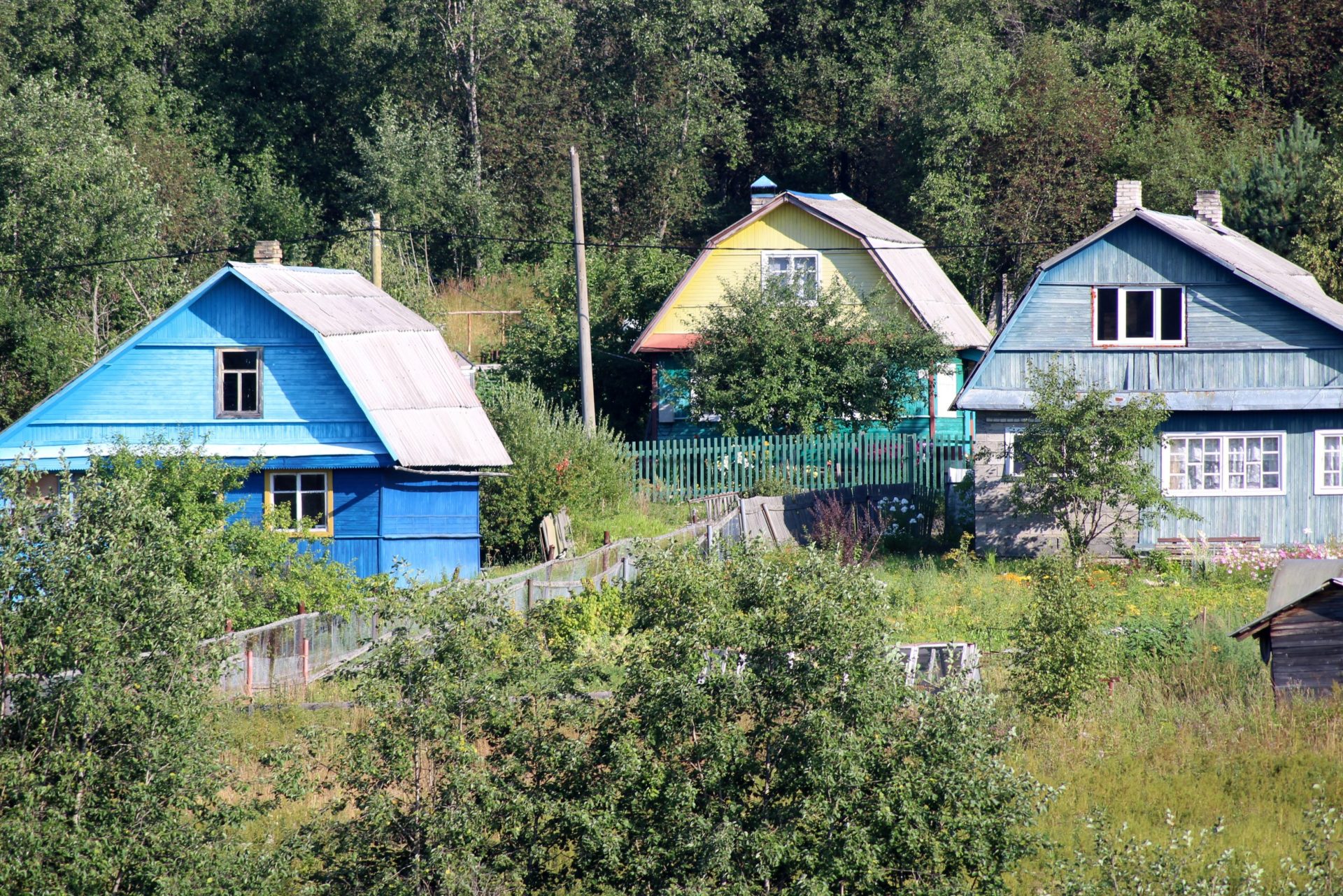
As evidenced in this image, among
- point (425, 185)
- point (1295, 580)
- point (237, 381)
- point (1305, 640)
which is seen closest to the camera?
point (1305, 640)

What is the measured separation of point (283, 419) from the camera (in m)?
22.3

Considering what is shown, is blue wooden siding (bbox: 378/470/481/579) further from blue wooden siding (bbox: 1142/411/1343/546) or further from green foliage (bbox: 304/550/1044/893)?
green foliage (bbox: 304/550/1044/893)

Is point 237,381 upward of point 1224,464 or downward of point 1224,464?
upward

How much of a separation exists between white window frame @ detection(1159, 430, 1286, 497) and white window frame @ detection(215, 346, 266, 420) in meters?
14.2

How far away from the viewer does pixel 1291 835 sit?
12.2m

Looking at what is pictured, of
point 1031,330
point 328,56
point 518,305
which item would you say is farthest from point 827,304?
point 328,56

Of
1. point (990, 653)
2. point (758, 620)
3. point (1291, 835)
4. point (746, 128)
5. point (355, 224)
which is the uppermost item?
point (746, 128)

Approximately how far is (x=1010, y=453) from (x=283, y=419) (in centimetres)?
1164

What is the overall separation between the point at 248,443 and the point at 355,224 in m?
24.8

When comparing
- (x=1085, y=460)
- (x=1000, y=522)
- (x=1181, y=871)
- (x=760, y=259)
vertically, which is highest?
(x=760, y=259)

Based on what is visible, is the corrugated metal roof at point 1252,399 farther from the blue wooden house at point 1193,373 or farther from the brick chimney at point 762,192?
the brick chimney at point 762,192

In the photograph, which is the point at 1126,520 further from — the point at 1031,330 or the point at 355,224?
the point at 355,224

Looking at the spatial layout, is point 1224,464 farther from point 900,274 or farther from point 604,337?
point 604,337

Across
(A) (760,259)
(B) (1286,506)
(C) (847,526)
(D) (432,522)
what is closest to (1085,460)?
(B) (1286,506)
